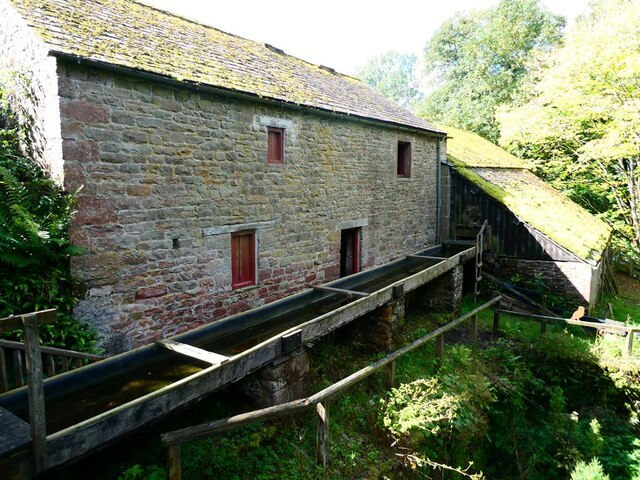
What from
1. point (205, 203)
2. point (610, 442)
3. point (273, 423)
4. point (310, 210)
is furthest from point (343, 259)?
point (610, 442)

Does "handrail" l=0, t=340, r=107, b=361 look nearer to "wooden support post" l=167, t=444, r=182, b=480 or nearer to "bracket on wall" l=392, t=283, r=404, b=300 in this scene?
"wooden support post" l=167, t=444, r=182, b=480

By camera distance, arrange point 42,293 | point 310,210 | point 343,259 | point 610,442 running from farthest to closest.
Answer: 1. point 343,259
2. point 310,210
3. point 610,442
4. point 42,293

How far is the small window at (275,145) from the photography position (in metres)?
7.79

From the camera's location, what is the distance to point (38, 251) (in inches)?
193

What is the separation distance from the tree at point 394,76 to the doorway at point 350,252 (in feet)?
145

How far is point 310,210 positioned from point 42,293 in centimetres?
502

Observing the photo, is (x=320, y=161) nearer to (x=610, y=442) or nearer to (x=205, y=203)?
(x=205, y=203)

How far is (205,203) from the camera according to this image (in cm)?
666

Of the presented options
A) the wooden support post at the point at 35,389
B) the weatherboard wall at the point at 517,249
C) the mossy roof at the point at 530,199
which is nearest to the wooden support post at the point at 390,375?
the wooden support post at the point at 35,389

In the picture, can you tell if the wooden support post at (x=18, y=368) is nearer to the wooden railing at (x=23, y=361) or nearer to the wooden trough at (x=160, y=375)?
the wooden railing at (x=23, y=361)

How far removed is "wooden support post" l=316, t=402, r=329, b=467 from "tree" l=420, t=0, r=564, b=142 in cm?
2319

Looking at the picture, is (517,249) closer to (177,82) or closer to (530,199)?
(530,199)

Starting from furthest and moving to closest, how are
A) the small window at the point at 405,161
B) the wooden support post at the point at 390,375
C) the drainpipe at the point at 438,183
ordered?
the drainpipe at the point at 438,183 < the small window at the point at 405,161 < the wooden support post at the point at 390,375

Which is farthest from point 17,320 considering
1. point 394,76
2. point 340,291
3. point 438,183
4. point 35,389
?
point 394,76
